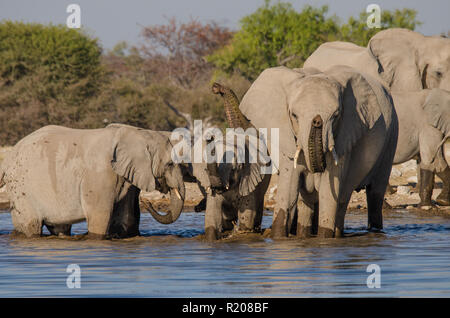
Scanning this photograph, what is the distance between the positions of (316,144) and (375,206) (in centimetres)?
246

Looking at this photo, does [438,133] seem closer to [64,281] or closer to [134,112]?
[64,281]

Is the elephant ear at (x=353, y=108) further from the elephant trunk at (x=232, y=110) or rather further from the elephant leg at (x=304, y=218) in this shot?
the elephant trunk at (x=232, y=110)

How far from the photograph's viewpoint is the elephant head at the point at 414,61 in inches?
674

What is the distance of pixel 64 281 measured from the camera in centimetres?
889

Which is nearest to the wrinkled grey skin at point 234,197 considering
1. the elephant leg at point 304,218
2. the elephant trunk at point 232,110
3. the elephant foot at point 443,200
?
the elephant leg at point 304,218

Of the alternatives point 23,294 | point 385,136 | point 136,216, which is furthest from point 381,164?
point 23,294

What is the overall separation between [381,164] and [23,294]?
5.34 metres

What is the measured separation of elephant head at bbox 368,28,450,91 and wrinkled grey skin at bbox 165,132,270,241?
5988 millimetres

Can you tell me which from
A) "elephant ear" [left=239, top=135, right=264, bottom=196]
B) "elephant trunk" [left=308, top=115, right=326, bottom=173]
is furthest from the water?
"elephant trunk" [left=308, top=115, right=326, bottom=173]

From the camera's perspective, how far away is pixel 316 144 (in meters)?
10.2

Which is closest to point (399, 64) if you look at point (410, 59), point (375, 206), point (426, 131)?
point (410, 59)

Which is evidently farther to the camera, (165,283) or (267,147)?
(267,147)

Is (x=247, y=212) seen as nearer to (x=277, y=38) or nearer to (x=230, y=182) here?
(x=230, y=182)
